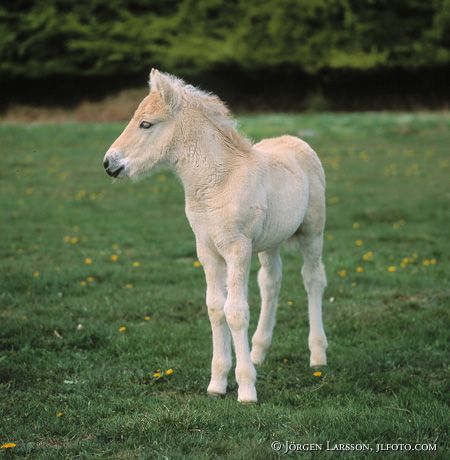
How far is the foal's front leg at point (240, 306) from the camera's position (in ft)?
19.1

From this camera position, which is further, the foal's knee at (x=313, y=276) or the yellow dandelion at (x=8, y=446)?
the foal's knee at (x=313, y=276)

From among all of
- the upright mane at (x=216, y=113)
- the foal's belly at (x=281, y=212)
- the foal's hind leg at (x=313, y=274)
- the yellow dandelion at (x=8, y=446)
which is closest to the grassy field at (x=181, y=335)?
the yellow dandelion at (x=8, y=446)

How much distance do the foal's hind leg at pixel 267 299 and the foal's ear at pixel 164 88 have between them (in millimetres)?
1900

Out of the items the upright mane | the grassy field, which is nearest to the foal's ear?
the upright mane

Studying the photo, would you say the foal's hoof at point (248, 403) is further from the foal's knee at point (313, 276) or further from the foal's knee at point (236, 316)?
the foal's knee at point (313, 276)

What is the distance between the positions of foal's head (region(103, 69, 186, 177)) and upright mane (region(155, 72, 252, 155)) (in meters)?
0.17

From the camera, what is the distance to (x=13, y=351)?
707cm

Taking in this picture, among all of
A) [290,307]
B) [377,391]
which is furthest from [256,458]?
[290,307]

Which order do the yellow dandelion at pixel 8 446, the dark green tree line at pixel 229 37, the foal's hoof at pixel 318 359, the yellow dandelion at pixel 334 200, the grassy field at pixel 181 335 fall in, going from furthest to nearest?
the dark green tree line at pixel 229 37, the yellow dandelion at pixel 334 200, the foal's hoof at pixel 318 359, the grassy field at pixel 181 335, the yellow dandelion at pixel 8 446

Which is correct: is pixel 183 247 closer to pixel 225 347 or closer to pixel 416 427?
pixel 225 347

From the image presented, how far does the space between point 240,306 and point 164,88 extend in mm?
1903

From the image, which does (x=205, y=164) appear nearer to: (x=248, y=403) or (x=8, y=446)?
(x=248, y=403)

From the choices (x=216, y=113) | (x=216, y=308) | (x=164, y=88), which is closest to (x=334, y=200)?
(x=216, y=113)

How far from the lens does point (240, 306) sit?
5.83 meters
